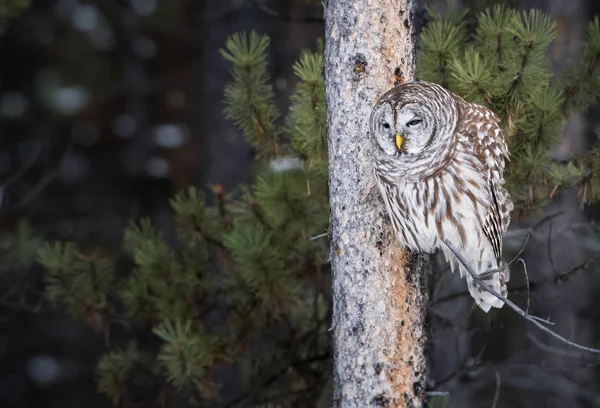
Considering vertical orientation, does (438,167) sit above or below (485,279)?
above

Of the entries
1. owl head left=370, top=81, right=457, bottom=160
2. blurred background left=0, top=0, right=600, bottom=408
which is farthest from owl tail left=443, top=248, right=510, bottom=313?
blurred background left=0, top=0, right=600, bottom=408

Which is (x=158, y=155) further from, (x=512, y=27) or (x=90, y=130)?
(x=512, y=27)

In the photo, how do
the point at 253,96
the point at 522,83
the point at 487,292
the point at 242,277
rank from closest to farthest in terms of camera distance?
the point at 522,83, the point at 487,292, the point at 253,96, the point at 242,277

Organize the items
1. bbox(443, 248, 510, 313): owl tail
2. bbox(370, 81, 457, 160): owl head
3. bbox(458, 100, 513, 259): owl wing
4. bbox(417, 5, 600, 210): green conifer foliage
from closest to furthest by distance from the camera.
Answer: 1. bbox(370, 81, 457, 160): owl head
2. bbox(458, 100, 513, 259): owl wing
3. bbox(417, 5, 600, 210): green conifer foliage
4. bbox(443, 248, 510, 313): owl tail

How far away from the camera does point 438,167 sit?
3.60m

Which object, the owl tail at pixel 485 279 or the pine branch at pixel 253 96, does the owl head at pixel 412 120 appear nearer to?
the owl tail at pixel 485 279

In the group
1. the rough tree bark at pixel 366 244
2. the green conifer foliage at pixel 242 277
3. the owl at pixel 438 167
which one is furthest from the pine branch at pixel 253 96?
the owl at pixel 438 167

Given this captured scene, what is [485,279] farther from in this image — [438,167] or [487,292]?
[438,167]

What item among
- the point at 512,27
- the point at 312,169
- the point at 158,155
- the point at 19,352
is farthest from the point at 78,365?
the point at 512,27

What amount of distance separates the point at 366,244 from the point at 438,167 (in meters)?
0.45

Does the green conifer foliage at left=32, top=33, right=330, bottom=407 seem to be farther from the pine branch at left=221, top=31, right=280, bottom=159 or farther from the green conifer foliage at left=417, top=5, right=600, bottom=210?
the green conifer foliage at left=417, top=5, right=600, bottom=210

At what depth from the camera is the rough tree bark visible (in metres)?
3.49

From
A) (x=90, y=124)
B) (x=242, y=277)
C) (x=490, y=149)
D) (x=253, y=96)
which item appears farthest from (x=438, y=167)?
(x=90, y=124)

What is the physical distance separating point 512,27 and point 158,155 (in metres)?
7.44
